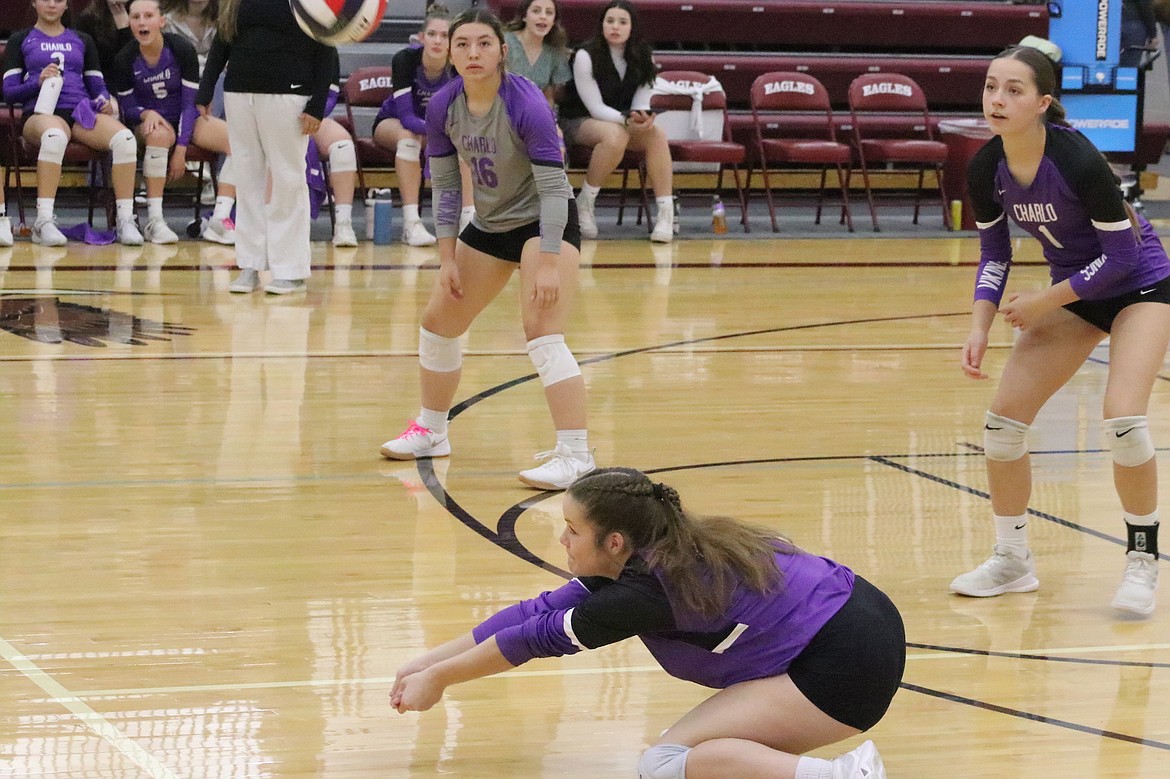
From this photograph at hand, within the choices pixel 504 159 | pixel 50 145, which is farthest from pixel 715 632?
pixel 50 145

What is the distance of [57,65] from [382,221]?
2.38 meters

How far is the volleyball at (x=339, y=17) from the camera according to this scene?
7.28 meters

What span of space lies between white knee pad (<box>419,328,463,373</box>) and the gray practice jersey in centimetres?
42

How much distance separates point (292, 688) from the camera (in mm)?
3328

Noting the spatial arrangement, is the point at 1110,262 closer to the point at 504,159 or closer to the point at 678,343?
the point at 504,159

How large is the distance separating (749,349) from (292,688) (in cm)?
445

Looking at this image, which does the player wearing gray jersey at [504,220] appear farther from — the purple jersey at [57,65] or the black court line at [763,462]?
the purple jersey at [57,65]

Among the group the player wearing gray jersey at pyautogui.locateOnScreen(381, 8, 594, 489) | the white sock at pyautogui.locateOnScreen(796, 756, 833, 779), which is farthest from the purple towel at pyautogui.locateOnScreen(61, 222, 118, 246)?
the white sock at pyautogui.locateOnScreen(796, 756, 833, 779)

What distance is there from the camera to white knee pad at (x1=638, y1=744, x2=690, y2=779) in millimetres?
2744

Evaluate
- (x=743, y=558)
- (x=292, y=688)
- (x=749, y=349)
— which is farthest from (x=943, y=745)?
(x=749, y=349)

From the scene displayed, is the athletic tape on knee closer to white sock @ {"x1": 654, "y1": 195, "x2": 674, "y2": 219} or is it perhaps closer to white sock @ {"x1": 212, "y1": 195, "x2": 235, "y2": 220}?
white sock @ {"x1": 212, "y1": 195, "x2": 235, "y2": 220}

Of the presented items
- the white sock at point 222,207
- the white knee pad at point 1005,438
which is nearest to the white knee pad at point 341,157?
the white sock at point 222,207

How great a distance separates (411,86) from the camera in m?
11.0

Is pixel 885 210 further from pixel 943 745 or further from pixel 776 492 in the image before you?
pixel 943 745
